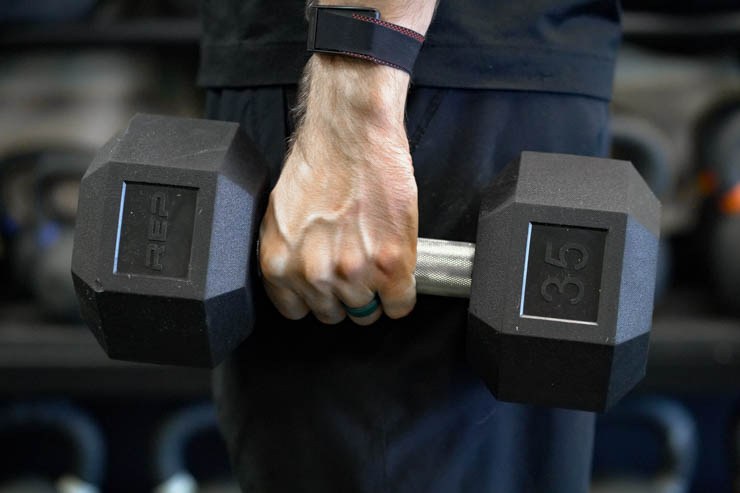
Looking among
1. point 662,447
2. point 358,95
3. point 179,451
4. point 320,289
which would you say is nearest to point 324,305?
point 320,289

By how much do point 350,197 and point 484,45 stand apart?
0.48 ft

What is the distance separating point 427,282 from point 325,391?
113 millimetres

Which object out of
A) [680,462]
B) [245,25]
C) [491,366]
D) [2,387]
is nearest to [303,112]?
[245,25]

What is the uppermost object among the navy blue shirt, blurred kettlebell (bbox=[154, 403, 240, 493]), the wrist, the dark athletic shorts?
the navy blue shirt

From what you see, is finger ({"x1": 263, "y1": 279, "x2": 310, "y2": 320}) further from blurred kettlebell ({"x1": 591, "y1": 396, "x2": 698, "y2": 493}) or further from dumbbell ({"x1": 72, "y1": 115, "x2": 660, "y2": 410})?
blurred kettlebell ({"x1": 591, "y1": 396, "x2": 698, "y2": 493})

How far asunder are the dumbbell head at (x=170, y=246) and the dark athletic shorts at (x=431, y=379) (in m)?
0.06

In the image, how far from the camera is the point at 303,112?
611 millimetres

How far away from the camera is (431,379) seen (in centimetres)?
63

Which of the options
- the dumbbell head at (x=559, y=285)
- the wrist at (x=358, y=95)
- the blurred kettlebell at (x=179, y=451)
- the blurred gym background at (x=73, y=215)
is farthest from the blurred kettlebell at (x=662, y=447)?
the wrist at (x=358, y=95)

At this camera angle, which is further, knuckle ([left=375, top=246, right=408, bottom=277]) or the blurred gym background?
the blurred gym background

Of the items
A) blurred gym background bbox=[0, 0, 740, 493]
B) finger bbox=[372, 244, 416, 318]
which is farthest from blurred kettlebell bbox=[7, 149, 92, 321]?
finger bbox=[372, 244, 416, 318]

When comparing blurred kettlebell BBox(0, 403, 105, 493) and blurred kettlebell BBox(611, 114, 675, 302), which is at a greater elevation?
blurred kettlebell BBox(611, 114, 675, 302)

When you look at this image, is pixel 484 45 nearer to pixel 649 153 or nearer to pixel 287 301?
pixel 287 301

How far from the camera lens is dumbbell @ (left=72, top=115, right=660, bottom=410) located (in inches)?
22.6
